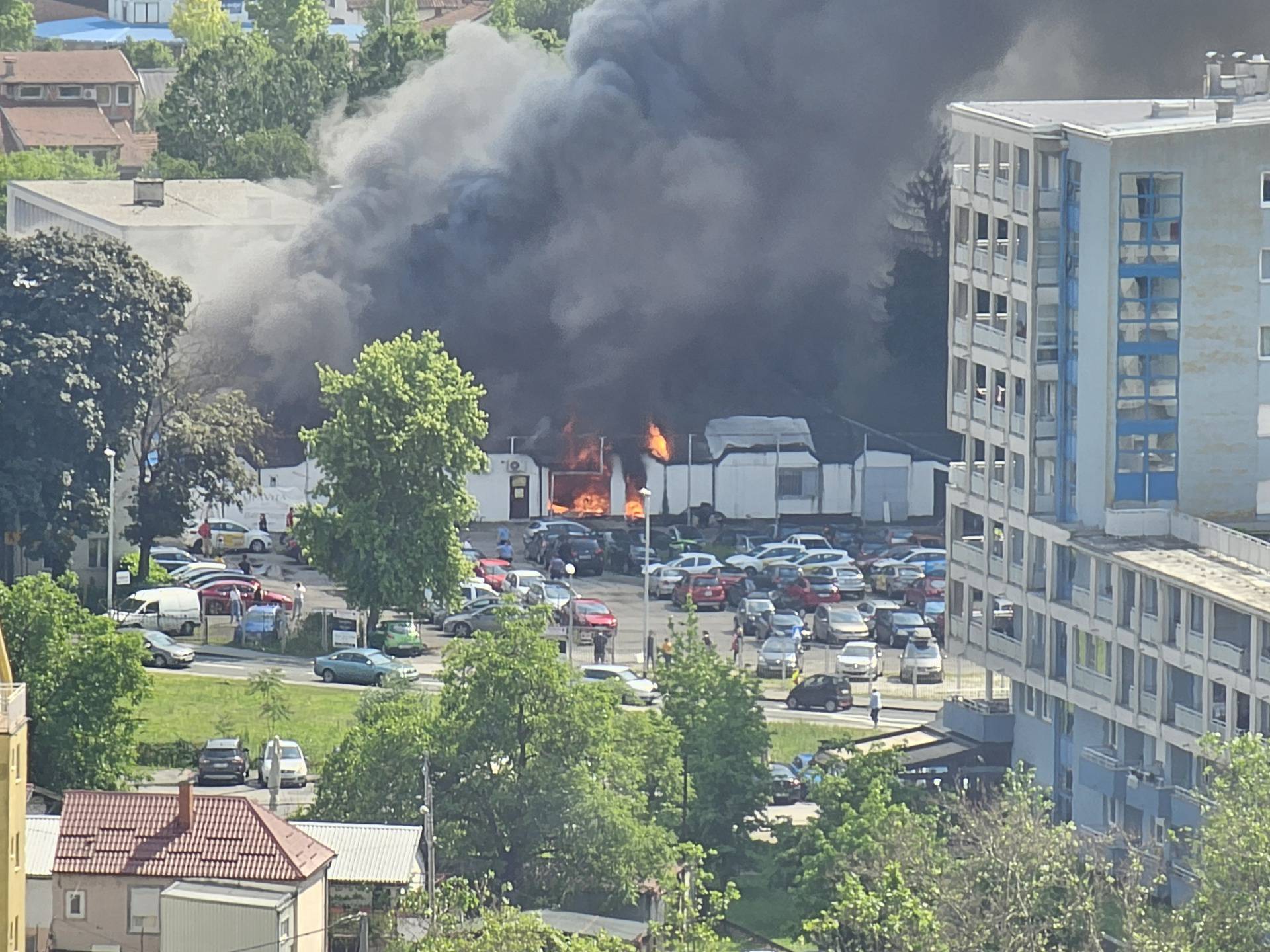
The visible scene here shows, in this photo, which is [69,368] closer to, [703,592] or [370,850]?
[703,592]

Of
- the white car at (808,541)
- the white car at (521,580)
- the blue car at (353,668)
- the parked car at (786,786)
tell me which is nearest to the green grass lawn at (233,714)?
the blue car at (353,668)

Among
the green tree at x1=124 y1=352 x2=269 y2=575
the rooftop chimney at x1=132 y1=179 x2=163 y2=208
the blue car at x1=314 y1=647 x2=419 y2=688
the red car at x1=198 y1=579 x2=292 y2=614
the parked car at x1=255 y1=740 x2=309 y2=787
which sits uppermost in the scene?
the rooftop chimney at x1=132 y1=179 x2=163 y2=208

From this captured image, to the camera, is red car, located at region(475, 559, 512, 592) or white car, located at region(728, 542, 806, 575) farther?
white car, located at region(728, 542, 806, 575)

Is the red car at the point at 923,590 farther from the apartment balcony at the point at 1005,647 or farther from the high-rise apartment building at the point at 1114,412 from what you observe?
the apartment balcony at the point at 1005,647

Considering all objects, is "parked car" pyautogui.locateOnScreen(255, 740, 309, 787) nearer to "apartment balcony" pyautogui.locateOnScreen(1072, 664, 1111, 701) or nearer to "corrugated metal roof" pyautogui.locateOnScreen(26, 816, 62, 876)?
"corrugated metal roof" pyautogui.locateOnScreen(26, 816, 62, 876)

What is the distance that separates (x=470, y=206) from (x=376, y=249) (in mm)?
3683

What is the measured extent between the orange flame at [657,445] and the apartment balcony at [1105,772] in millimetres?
37366

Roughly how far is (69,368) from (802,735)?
75.9 feet

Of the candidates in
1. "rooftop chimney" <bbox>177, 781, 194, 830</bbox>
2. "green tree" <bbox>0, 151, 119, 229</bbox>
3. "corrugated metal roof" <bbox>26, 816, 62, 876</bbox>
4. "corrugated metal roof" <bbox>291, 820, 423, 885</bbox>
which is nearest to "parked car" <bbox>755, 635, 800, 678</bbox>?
"corrugated metal roof" <bbox>291, 820, 423, 885</bbox>

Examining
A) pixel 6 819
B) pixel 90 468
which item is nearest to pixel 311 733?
pixel 90 468

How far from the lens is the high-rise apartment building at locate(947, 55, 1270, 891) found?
89.6 meters

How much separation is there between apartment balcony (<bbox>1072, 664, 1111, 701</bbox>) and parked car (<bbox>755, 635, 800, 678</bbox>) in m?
14.2

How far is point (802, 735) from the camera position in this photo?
98375 mm

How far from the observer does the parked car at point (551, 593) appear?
108812 mm
